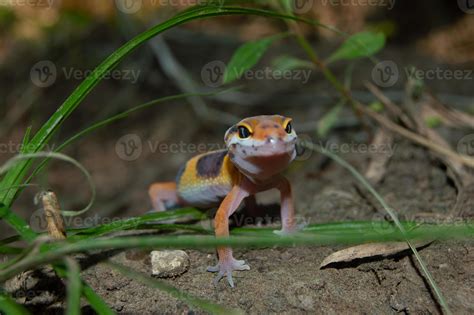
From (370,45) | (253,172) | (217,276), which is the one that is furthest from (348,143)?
(217,276)

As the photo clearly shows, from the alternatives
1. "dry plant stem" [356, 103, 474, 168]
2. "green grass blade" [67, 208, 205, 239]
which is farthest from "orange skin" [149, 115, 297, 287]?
"dry plant stem" [356, 103, 474, 168]

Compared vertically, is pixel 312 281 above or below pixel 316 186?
below

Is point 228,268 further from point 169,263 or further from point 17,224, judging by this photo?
point 17,224

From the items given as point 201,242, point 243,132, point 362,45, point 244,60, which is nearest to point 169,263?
point 243,132

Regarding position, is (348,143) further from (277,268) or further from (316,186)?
(277,268)

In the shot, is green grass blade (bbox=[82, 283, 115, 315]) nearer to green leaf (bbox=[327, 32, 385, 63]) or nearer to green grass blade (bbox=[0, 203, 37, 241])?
green grass blade (bbox=[0, 203, 37, 241])

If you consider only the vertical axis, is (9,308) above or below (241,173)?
below
